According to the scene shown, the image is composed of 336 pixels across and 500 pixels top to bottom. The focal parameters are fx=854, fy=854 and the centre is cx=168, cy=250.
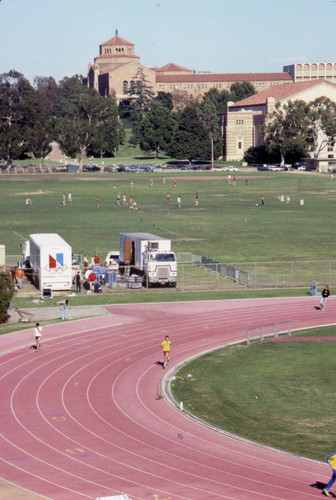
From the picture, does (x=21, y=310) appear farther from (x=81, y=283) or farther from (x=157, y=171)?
(x=157, y=171)

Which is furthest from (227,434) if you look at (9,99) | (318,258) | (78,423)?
(9,99)

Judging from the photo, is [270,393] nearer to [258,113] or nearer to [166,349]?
[166,349]

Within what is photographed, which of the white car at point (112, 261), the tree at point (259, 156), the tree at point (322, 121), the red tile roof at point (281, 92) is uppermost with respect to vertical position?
the red tile roof at point (281, 92)

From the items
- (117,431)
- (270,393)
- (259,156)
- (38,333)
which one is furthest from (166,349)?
(259,156)

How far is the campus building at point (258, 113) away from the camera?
173625mm

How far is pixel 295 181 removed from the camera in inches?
5344

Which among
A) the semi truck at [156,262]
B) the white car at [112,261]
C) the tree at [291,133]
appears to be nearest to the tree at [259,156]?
the tree at [291,133]

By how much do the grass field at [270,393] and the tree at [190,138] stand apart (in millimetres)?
140321

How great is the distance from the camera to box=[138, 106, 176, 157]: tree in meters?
194

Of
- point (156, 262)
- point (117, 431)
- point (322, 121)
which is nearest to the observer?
point (117, 431)

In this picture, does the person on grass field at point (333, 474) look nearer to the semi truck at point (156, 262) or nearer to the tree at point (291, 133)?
the semi truck at point (156, 262)

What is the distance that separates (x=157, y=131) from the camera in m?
194

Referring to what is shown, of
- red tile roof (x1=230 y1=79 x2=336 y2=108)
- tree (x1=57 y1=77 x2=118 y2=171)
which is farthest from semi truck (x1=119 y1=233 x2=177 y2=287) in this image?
red tile roof (x1=230 y1=79 x2=336 y2=108)

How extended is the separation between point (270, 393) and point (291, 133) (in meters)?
138
